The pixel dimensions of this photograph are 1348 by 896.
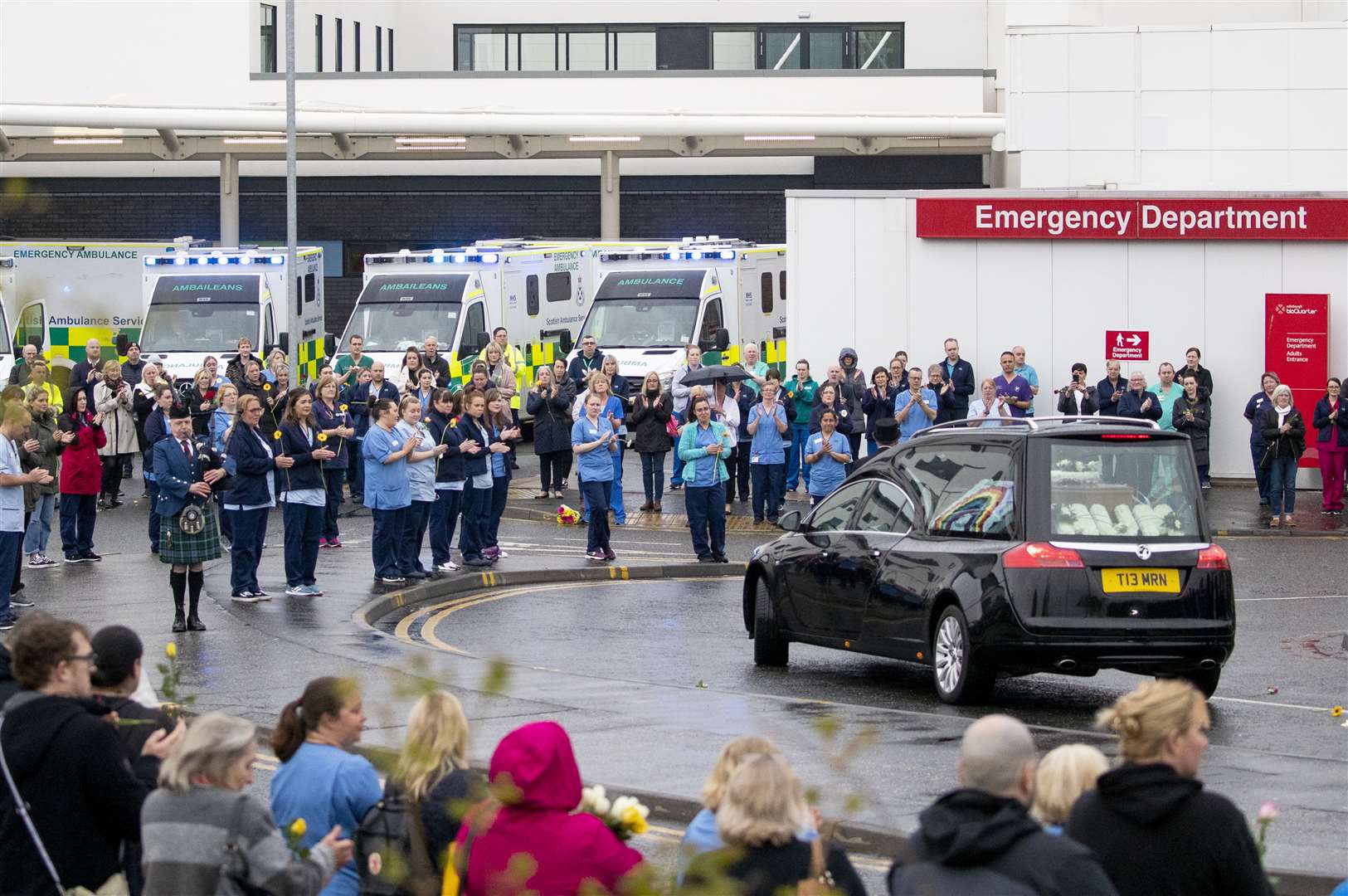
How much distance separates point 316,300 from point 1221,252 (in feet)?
50.6

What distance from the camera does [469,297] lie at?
32.0m

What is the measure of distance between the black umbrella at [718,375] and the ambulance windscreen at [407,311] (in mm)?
8295

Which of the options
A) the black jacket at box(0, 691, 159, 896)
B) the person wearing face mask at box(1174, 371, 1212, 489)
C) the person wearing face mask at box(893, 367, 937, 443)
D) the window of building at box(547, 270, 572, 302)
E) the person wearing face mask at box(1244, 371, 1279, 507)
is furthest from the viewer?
the window of building at box(547, 270, 572, 302)

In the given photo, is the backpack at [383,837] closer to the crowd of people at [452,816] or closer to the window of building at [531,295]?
the crowd of people at [452,816]

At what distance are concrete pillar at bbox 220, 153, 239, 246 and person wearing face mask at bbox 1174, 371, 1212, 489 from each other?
82.5 feet

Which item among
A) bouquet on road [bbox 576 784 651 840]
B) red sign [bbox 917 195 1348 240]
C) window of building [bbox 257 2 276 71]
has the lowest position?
bouquet on road [bbox 576 784 651 840]

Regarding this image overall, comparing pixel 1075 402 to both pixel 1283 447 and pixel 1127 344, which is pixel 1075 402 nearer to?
pixel 1127 344

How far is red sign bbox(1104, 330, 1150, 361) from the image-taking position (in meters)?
27.4

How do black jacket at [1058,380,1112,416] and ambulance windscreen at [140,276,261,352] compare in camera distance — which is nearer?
black jacket at [1058,380,1112,416]

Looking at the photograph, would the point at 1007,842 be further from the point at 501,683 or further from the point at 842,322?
the point at 842,322

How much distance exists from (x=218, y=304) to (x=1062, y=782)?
91.8ft

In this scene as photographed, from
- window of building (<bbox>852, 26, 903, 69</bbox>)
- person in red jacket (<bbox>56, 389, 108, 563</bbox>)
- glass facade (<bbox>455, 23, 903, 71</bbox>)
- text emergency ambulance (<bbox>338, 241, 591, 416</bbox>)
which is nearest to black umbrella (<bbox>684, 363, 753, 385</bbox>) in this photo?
text emergency ambulance (<bbox>338, 241, 591, 416</bbox>)

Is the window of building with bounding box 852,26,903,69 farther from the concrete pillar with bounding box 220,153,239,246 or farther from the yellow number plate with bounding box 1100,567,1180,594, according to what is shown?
the yellow number plate with bounding box 1100,567,1180,594

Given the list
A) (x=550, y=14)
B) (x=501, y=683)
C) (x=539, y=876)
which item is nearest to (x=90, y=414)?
(x=539, y=876)
